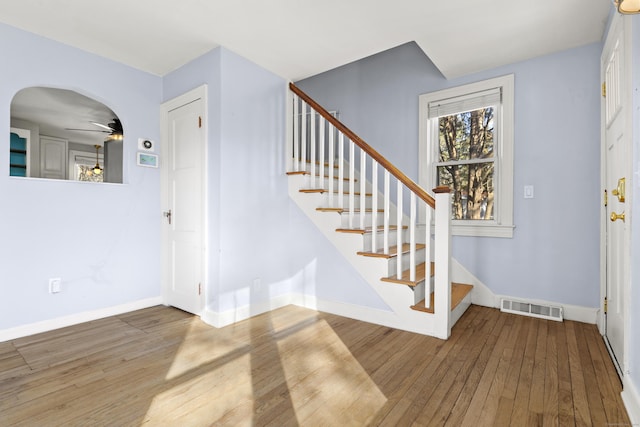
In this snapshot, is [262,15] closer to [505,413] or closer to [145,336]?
[145,336]

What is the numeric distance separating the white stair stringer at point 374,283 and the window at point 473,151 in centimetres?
93

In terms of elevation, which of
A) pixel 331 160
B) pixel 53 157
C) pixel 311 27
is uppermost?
pixel 311 27

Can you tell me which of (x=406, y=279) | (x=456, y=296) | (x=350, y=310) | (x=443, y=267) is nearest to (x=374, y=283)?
(x=406, y=279)

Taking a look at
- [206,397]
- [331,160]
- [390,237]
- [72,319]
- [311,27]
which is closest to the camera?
[206,397]

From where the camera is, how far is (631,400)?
1.56m

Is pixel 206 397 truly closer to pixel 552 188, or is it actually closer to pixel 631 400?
pixel 631 400

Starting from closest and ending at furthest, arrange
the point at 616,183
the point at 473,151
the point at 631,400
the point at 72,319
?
1. the point at 631,400
2. the point at 616,183
3. the point at 72,319
4. the point at 473,151

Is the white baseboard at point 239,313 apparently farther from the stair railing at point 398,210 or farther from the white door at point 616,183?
the white door at point 616,183

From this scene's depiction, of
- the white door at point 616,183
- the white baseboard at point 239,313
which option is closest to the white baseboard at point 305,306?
the white baseboard at point 239,313

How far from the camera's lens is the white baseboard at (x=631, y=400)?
57.8 inches

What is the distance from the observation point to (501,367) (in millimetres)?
2037

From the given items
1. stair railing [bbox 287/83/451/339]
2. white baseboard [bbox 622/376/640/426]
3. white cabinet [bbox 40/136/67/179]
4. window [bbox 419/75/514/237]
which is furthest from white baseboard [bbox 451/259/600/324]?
white cabinet [bbox 40/136/67/179]

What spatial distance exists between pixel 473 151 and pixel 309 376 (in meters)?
2.78

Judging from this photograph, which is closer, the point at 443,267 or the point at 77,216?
the point at 443,267
